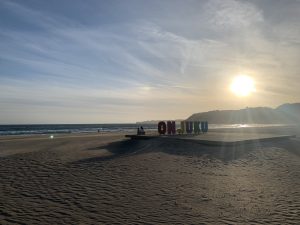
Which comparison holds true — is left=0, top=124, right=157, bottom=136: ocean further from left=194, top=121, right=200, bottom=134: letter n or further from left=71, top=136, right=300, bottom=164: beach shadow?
left=71, top=136, right=300, bottom=164: beach shadow

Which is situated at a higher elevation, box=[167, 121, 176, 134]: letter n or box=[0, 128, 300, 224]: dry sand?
box=[167, 121, 176, 134]: letter n

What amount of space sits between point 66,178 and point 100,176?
1.38 metres

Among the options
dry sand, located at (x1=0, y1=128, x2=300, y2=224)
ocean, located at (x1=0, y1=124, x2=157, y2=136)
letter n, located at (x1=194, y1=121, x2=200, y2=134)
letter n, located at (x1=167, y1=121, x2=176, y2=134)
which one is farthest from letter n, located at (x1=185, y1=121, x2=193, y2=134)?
ocean, located at (x1=0, y1=124, x2=157, y2=136)

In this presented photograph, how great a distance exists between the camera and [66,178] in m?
12.6

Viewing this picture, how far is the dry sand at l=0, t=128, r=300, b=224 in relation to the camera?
333 inches

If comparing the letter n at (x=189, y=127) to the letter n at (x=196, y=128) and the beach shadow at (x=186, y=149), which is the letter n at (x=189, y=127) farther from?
the beach shadow at (x=186, y=149)

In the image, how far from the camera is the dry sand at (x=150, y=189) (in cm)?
846

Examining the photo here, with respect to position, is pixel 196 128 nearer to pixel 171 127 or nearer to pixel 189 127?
pixel 189 127

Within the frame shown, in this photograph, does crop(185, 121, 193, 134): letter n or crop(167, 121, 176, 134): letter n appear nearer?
crop(167, 121, 176, 134): letter n

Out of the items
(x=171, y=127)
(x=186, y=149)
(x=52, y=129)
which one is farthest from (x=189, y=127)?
(x=52, y=129)

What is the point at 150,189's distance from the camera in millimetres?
11219

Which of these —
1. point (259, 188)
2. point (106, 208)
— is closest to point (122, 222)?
point (106, 208)

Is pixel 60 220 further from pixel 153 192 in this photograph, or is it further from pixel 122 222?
pixel 153 192

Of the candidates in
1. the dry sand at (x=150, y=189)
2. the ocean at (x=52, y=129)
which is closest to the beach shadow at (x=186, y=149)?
the dry sand at (x=150, y=189)
